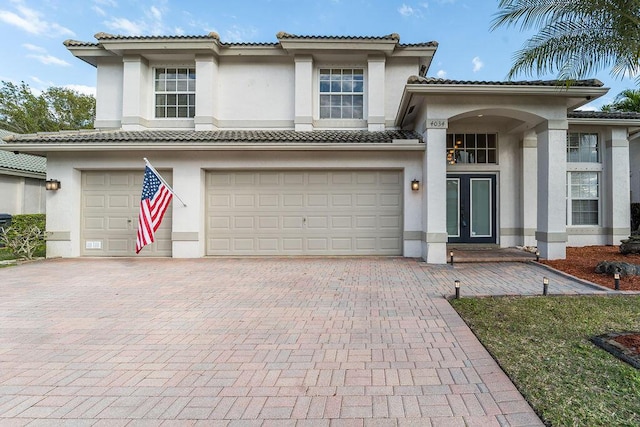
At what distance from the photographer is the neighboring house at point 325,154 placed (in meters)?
8.38

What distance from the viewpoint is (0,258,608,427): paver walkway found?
7.91ft

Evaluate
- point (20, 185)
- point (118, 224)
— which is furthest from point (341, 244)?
point (20, 185)

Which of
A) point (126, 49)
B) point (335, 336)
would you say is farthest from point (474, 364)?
point (126, 49)

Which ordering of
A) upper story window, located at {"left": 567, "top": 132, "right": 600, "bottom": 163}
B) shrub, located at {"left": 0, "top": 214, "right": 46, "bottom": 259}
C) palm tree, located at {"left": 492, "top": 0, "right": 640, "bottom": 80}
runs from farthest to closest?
upper story window, located at {"left": 567, "top": 132, "right": 600, "bottom": 163} < shrub, located at {"left": 0, "top": 214, "right": 46, "bottom": 259} < palm tree, located at {"left": 492, "top": 0, "right": 640, "bottom": 80}

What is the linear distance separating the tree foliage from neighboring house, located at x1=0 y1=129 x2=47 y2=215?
12.7 metres

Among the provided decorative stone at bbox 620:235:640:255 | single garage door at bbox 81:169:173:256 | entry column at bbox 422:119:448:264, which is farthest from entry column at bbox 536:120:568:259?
single garage door at bbox 81:169:173:256

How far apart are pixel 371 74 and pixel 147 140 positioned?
776cm

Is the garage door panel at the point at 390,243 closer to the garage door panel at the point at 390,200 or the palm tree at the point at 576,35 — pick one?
the garage door panel at the point at 390,200

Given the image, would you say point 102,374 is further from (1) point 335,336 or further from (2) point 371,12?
(2) point 371,12

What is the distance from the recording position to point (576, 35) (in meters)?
4.55

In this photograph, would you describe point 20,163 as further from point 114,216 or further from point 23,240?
point 114,216

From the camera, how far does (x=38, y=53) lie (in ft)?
77.2

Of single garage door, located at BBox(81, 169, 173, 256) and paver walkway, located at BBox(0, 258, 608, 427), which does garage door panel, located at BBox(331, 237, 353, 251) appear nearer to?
paver walkway, located at BBox(0, 258, 608, 427)

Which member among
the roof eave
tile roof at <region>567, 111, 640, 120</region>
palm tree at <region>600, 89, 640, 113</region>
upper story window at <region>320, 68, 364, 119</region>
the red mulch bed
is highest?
palm tree at <region>600, 89, 640, 113</region>
